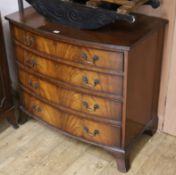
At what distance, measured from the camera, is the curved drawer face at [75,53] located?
1.64 metres

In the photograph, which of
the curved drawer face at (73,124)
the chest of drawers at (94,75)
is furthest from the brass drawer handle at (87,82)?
the curved drawer face at (73,124)

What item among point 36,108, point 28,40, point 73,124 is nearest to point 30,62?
point 28,40

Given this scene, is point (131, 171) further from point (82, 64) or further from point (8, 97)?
point (8, 97)

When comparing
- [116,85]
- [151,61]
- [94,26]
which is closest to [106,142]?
[116,85]

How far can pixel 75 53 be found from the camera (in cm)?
172

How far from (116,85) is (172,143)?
68cm

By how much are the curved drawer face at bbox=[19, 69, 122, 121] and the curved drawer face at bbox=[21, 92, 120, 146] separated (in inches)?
2.6

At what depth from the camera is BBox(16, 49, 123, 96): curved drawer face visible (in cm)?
171

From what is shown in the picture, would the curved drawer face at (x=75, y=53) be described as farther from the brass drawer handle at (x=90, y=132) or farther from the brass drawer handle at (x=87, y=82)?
the brass drawer handle at (x=90, y=132)

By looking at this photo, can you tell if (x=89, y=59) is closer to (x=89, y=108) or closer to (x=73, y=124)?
(x=89, y=108)

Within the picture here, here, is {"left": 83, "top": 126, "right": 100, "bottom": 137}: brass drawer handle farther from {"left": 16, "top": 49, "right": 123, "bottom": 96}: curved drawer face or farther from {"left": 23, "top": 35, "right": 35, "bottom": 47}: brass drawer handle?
{"left": 23, "top": 35, "right": 35, "bottom": 47}: brass drawer handle

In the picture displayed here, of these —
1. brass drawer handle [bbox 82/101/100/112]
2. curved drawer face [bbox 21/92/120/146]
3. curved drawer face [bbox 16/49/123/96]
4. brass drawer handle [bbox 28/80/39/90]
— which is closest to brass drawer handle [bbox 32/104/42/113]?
curved drawer face [bbox 21/92/120/146]

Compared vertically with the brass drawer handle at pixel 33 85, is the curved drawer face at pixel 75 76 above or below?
above

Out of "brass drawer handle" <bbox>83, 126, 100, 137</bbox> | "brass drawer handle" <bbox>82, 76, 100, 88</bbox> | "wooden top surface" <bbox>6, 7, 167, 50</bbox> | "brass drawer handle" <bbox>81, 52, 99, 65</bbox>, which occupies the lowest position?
"brass drawer handle" <bbox>83, 126, 100, 137</bbox>
